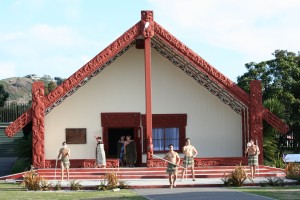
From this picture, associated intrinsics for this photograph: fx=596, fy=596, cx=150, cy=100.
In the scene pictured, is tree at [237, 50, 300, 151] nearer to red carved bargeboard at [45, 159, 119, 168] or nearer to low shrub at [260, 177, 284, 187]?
red carved bargeboard at [45, 159, 119, 168]

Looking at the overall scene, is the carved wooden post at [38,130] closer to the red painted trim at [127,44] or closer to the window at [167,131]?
the red painted trim at [127,44]

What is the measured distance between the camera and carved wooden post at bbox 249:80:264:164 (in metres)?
22.9

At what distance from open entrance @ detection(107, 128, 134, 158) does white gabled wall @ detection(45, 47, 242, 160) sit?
4.44 ft

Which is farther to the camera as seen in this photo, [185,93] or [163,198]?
[185,93]

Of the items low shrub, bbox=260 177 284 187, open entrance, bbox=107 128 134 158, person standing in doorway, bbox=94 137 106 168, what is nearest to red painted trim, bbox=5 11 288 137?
person standing in doorway, bbox=94 137 106 168

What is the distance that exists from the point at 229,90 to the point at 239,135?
8.44ft

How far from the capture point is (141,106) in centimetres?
2464

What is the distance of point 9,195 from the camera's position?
15.1 metres

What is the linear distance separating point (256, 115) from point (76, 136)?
732 centimetres

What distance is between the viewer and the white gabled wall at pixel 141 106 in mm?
24328

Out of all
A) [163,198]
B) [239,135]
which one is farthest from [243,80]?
[163,198]

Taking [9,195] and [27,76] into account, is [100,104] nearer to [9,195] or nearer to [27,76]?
[9,195]

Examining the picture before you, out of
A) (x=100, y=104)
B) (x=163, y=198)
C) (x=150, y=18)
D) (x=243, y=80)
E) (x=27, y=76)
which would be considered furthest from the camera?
(x=27, y=76)

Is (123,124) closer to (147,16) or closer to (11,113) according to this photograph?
(147,16)
